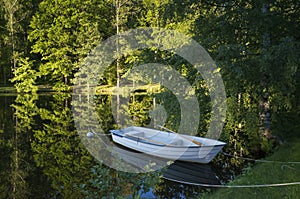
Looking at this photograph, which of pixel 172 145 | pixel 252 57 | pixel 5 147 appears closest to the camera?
pixel 252 57

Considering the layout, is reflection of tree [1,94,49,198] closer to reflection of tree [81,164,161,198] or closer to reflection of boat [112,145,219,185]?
reflection of boat [112,145,219,185]

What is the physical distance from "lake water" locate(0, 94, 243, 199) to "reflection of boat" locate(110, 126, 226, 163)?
1.27ft

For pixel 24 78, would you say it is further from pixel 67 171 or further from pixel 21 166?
pixel 67 171

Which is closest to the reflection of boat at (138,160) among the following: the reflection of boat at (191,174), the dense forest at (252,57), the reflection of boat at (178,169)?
the reflection of boat at (178,169)

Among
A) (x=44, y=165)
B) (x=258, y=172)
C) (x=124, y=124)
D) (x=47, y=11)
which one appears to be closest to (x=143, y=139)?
(x=44, y=165)

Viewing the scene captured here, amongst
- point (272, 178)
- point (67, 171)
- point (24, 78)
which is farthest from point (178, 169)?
point (24, 78)

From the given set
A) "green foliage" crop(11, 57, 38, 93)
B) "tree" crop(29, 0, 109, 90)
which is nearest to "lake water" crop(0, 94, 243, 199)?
"green foliage" crop(11, 57, 38, 93)

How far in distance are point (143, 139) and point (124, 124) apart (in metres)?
5.70

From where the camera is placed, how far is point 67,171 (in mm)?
9977

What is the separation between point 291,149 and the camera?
9.35 m

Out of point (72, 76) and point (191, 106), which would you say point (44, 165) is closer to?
point (191, 106)

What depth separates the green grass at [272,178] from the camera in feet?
20.9

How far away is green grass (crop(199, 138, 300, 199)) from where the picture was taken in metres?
6.38

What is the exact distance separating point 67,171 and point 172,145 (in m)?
3.41
